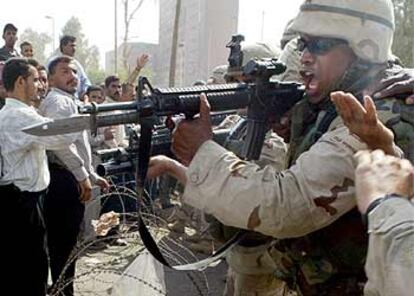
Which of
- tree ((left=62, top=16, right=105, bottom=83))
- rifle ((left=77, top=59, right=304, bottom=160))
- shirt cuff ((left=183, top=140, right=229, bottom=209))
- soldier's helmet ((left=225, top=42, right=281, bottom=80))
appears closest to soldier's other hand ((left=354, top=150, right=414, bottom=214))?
shirt cuff ((left=183, top=140, right=229, bottom=209))

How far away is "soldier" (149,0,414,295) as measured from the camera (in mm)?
1787

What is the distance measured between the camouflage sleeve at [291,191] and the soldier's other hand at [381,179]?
447mm

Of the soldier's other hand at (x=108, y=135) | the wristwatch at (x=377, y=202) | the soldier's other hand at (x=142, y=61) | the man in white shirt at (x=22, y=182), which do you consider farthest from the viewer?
the soldier's other hand at (x=142, y=61)

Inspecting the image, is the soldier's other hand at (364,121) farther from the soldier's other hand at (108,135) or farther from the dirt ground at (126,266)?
the soldier's other hand at (108,135)

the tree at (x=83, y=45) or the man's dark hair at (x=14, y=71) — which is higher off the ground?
the man's dark hair at (x=14, y=71)

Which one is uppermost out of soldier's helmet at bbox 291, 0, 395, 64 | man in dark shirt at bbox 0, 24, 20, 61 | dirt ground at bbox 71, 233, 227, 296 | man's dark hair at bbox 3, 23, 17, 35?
soldier's helmet at bbox 291, 0, 395, 64

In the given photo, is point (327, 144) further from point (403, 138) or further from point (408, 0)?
point (408, 0)

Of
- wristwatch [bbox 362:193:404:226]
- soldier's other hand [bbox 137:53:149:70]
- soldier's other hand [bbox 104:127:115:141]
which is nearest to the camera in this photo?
wristwatch [bbox 362:193:404:226]

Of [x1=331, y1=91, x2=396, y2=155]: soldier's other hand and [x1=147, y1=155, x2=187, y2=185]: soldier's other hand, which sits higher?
[x1=331, y1=91, x2=396, y2=155]: soldier's other hand

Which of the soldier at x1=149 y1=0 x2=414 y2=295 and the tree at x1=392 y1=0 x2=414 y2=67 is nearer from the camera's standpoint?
the soldier at x1=149 y1=0 x2=414 y2=295

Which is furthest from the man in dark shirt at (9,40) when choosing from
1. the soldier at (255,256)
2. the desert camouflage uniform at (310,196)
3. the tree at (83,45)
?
the tree at (83,45)

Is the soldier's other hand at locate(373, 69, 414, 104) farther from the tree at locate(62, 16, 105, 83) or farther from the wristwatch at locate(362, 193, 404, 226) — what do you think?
the tree at locate(62, 16, 105, 83)

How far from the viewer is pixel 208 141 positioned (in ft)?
6.40

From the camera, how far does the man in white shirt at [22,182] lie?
356 centimetres
